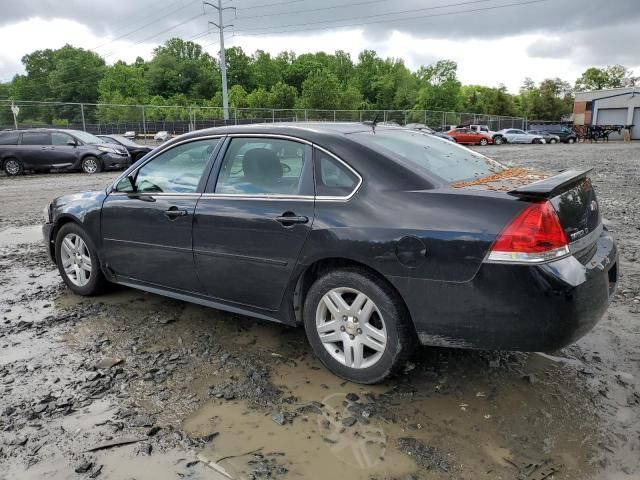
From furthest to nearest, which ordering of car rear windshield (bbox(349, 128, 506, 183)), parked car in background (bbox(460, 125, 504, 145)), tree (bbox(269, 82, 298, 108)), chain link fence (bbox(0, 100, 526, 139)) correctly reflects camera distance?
tree (bbox(269, 82, 298, 108)) < parked car in background (bbox(460, 125, 504, 145)) < chain link fence (bbox(0, 100, 526, 139)) < car rear windshield (bbox(349, 128, 506, 183))

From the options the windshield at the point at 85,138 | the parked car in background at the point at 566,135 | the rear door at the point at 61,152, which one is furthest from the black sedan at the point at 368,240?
the parked car in background at the point at 566,135

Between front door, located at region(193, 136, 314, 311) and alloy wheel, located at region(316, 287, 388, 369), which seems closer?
alloy wheel, located at region(316, 287, 388, 369)

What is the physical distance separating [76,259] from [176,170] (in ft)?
5.21

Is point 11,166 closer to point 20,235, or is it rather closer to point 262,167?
point 20,235

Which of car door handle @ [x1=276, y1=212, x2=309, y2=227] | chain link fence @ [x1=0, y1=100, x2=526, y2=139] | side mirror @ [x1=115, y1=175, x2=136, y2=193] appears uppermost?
chain link fence @ [x1=0, y1=100, x2=526, y2=139]

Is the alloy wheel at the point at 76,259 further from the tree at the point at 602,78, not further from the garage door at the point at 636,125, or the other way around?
the tree at the point at 602,78

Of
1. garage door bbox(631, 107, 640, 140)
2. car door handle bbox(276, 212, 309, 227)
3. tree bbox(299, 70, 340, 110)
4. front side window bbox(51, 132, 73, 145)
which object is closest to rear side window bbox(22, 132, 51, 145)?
front side window bbox(51, 132, 73, 145)

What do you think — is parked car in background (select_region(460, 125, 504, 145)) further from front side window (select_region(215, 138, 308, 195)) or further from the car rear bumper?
the car rear bumper

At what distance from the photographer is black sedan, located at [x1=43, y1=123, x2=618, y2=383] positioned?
280 cm

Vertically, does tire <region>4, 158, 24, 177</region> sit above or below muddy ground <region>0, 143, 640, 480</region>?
above

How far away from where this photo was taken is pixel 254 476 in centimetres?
257

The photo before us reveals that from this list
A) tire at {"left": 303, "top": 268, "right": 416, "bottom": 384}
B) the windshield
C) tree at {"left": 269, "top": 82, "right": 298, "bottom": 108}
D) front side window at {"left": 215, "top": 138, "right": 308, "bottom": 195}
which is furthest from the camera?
tree at {"left": 269, "top": 82, "right": 298, "bottom": 108}

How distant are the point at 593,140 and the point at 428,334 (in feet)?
174

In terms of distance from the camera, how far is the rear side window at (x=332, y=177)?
10.9 feet
